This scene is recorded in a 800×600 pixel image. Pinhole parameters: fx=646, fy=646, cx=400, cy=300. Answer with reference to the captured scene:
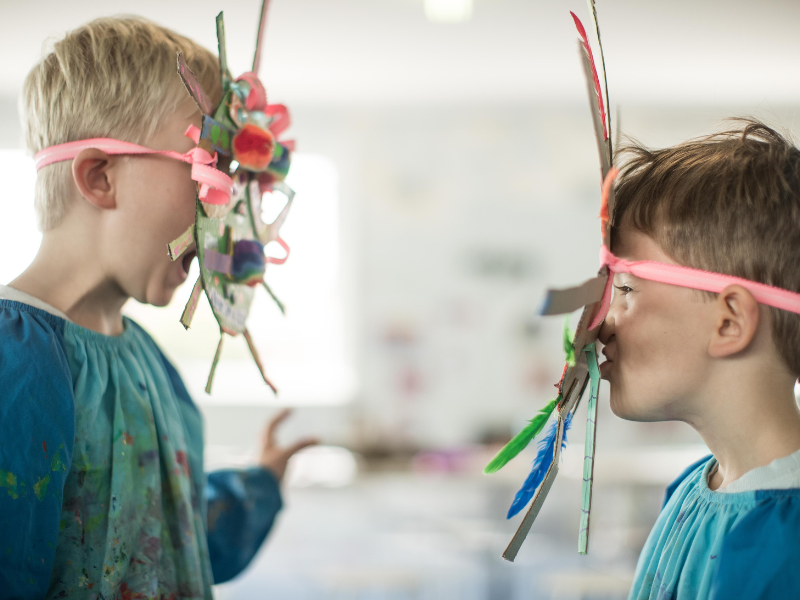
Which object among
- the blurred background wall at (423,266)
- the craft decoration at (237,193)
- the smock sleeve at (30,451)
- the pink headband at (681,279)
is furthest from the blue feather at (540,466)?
the blurred background wall at (423,266)

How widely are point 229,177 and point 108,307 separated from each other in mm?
217

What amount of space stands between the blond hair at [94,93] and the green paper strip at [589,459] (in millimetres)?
555

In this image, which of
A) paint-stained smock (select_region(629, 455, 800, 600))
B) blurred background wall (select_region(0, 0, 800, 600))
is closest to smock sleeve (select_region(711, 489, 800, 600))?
paint-stained smock (select_region(629, 455, 800, 600))

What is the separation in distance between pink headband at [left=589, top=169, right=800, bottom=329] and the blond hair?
51cm

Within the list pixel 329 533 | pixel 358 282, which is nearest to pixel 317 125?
pixel 358 282

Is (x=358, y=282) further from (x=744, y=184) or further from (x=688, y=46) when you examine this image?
(x=744, y=184)

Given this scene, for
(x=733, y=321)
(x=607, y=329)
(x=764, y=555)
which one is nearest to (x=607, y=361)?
(x=607, y=329)

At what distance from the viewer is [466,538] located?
281cm

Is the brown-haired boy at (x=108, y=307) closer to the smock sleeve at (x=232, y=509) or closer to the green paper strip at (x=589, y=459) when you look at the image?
the smock sleeve at (x=232, y=509)

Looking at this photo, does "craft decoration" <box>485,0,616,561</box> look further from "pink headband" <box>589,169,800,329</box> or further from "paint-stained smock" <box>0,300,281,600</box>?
"paint-stained smock" <box>0,300,281,600</box>

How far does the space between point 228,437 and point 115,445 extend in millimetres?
3230

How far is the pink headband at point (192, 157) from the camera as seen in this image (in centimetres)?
70

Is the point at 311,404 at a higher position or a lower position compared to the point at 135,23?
lower

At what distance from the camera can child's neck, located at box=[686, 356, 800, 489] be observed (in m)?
0.64
